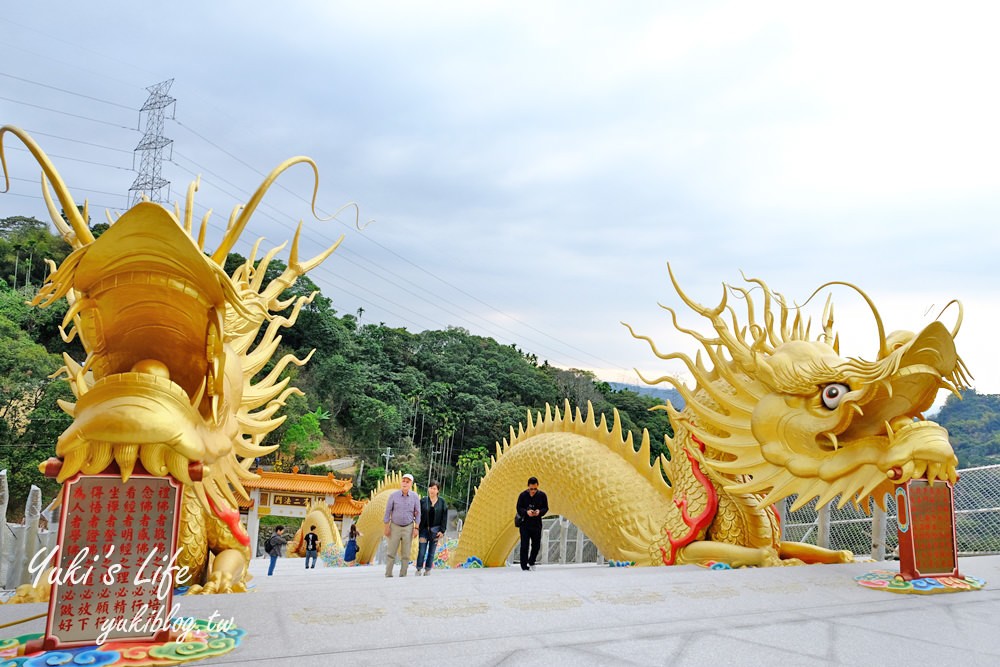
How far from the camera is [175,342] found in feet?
9.13

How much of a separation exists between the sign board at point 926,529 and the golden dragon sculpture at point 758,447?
0.13 m

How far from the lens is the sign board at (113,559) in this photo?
2490 millimetres

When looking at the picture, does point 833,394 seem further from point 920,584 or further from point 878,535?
point 878,535

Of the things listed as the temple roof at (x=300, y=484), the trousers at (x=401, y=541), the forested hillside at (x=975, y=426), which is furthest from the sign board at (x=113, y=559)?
the forested hillside at (x=975, y=426)

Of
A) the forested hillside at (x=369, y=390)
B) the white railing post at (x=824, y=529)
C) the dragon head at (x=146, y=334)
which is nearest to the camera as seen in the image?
the dragon head at (x=146, y=334)

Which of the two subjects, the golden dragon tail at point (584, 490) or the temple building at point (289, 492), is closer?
the golden dragon tail at point (584, 490)

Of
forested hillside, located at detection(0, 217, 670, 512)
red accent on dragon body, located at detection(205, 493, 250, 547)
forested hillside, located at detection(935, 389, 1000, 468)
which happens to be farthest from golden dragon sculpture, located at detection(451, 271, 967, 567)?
forested hillside, located at detection(935, 389, 1000, 468)

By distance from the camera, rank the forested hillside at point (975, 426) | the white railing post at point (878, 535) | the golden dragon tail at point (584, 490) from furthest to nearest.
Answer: the forested hillside at point (975, 426) < the white railing post at point (878, 535) < the golden dragon tail at point (584, 490)

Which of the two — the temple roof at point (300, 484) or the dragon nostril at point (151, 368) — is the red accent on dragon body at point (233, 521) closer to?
the dragon nostril at point (151, 368)

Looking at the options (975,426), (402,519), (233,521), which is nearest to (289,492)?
(402,519)

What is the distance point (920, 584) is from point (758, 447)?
52.6 inches

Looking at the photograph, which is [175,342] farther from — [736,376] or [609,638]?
[736,376]

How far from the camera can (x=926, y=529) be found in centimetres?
460

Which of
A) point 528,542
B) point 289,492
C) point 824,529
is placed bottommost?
point 289,492
